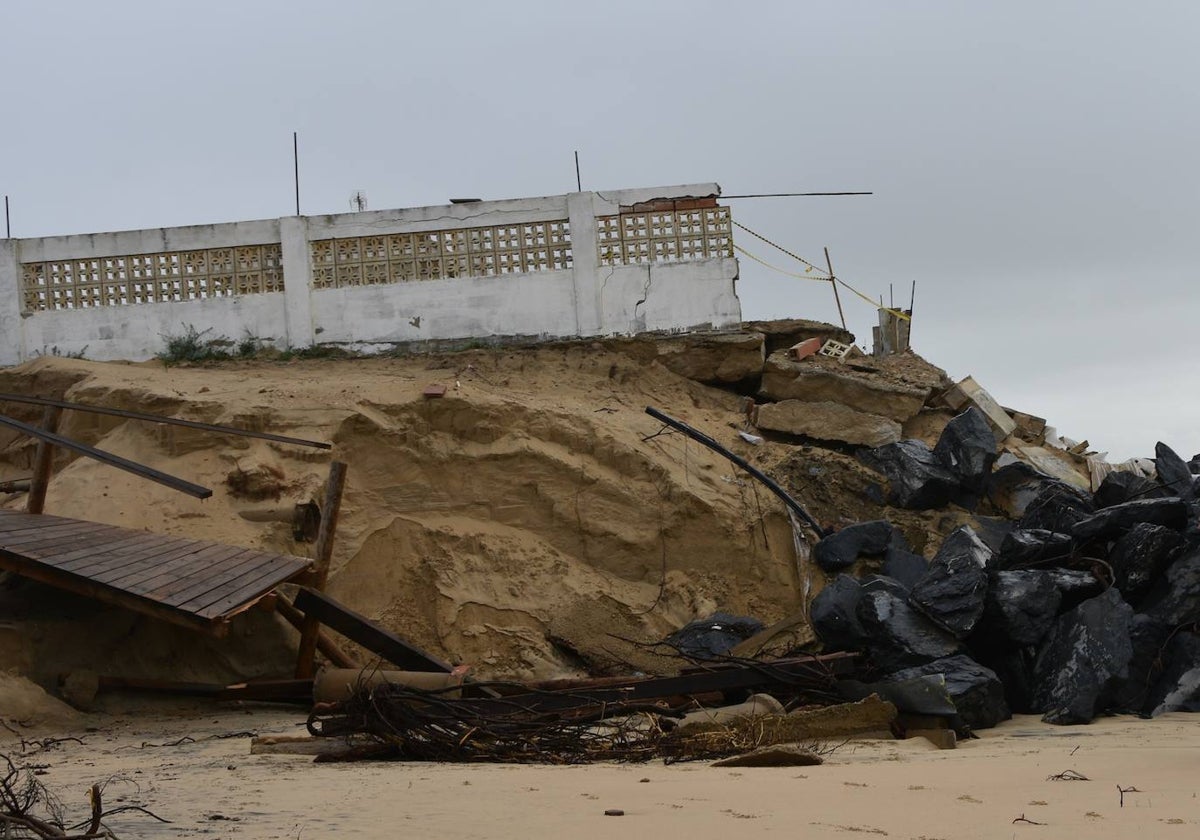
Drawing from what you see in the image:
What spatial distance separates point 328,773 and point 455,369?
8.39m

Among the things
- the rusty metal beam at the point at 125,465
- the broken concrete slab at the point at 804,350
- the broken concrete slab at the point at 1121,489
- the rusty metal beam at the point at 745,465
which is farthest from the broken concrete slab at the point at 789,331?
the rusty metal beam at the point at 125,465

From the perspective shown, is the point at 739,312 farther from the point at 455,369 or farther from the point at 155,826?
the point at 155,826

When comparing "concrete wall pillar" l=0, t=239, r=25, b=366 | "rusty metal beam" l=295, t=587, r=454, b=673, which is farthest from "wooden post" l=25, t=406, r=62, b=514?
"concrete wall pillar" l=0, t=239, r=25, b=366

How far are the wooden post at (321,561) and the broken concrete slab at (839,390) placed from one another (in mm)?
5539

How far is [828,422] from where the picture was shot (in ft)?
47.1

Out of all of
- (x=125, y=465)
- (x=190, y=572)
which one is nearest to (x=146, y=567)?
(x=190, y=572)

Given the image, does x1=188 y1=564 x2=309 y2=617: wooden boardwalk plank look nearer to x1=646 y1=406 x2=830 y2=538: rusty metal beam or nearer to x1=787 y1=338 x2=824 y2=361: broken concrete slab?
x1=646 y1=406 x2=830 y2=538: rusty metal beam

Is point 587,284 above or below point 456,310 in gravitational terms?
above

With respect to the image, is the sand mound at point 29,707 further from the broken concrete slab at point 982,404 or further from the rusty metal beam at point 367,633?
the broken concrete slab at point 982,404

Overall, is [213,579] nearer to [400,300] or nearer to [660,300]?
[400,300]

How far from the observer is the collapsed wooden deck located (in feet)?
28.3

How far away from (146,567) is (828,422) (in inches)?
300

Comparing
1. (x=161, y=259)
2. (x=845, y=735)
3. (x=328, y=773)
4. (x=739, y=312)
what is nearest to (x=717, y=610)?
(x=739, y=312)

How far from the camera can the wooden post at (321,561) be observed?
1056 centimetres
